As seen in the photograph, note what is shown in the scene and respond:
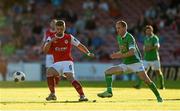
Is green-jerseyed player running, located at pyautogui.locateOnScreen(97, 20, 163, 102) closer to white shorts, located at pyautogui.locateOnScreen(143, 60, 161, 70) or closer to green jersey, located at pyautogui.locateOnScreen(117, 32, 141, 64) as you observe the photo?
green jersey, located at pyautogui.locateOnScreen(117, 32, 141, 64)

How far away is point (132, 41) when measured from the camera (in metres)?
20.1

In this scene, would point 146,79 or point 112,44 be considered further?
point 112,44

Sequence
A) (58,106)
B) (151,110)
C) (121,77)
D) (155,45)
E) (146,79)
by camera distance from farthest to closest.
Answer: (121,77), (155,45), (146,79), (58,106), (151,110)

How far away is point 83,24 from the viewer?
150 feet

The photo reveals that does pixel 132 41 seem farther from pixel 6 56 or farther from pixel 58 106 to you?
pixel 6 56

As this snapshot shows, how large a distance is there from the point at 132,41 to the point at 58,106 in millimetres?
3468

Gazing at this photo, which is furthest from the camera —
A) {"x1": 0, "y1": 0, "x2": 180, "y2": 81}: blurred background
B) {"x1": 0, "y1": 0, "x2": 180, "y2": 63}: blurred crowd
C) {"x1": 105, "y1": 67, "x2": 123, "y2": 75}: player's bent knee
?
{"x1": 0, "y1": 0, "x2": 180, "y2": 63}: blurred crowd

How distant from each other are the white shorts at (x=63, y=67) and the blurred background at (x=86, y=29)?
19.6 metres

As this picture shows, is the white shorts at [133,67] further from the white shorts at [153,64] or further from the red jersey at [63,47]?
the white shorts at [153,64]

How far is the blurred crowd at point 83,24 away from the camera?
143ft

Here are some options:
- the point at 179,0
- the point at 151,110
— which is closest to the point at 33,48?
the point at 179,0

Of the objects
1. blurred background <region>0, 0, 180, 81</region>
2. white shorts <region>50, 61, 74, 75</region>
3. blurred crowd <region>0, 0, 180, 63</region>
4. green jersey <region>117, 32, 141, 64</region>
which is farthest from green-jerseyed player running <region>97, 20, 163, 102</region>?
blurred crowd <region>0, 0, 180, 63</region>

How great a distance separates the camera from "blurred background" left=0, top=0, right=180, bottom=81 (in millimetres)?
40938

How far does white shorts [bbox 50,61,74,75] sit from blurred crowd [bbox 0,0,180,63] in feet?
71.4
